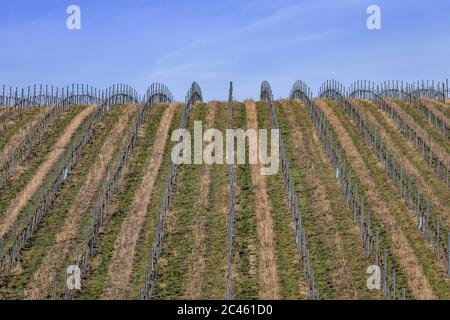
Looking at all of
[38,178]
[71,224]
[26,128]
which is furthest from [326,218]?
[26,128]

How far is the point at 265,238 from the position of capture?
125 ft

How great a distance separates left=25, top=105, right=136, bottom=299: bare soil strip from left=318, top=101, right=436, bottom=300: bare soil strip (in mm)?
14996

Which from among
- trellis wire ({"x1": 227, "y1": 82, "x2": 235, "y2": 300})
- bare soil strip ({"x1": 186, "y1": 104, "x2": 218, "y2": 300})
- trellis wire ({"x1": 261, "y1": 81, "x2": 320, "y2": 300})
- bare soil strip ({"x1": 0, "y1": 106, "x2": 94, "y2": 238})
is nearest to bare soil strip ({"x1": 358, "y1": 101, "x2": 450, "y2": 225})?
trellis wire ({"x1": 261, "y1": 81, "x2": 320, "y2": 300})

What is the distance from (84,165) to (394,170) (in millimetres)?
18758

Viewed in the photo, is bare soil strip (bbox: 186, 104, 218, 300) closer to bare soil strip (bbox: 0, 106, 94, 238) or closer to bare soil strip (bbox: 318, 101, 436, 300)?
bare soil strip (bbox: 318, 101, 436, 300)

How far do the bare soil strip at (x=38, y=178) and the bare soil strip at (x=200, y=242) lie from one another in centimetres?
933

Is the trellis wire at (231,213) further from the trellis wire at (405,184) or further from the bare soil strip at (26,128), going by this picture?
the bare soil strip at (26,128)

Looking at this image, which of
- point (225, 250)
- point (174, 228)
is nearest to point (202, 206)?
point (174, 228)

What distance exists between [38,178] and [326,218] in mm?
17526

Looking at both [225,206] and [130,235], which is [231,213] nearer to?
[225,206]

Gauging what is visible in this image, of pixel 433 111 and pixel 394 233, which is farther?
pixel 433 111

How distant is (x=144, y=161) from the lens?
5016 centimetres

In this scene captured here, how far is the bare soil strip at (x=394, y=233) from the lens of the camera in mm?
32588

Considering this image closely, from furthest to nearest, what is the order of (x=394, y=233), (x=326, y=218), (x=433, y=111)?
(x=433, y=111) < (x=326, y=218) < (x=394, y=233)
